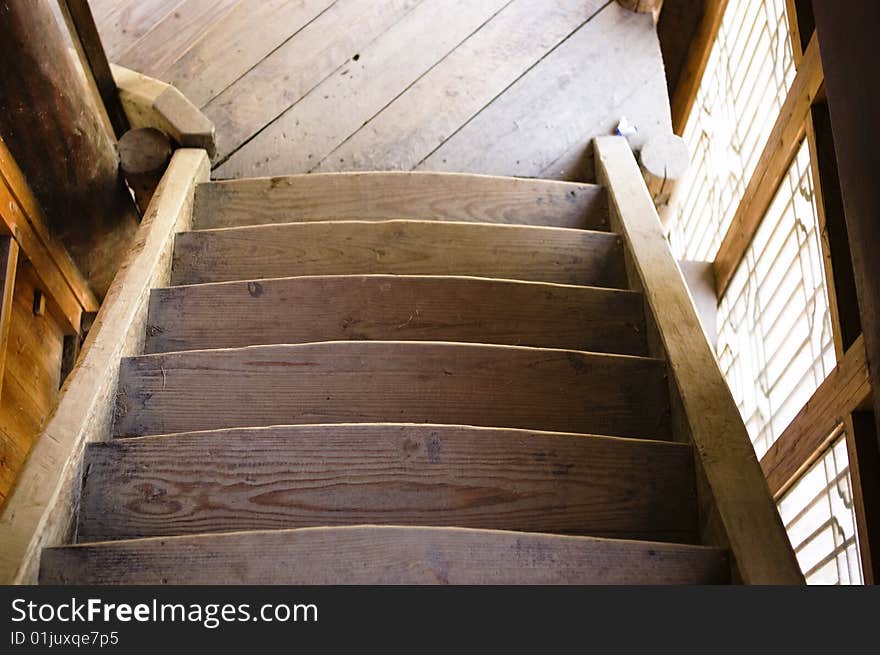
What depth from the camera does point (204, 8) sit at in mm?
3387

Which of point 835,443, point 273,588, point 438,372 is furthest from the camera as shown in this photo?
point 835,443

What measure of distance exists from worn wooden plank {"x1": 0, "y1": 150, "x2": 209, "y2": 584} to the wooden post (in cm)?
128

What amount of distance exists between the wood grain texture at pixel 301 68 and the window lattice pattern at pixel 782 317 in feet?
4.29

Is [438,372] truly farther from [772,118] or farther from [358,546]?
[772,118]

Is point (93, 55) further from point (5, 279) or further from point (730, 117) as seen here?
point (730, 117)

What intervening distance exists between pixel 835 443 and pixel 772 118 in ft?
4.17

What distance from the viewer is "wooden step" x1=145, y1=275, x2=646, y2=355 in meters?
2.33

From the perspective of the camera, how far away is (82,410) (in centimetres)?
192

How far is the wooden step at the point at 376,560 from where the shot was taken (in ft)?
5.30

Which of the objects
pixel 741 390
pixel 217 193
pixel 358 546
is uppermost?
pixel 217 193

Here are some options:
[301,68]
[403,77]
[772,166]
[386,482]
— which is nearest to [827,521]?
[772,166]

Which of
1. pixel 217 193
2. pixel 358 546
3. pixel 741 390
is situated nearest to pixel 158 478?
pixel 358 546

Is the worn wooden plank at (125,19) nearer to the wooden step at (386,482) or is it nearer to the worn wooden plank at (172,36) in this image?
the worn wooden plank at (172,36)

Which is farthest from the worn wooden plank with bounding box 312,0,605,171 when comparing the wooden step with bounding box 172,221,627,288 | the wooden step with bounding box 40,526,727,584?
the wooden step with bounding box 40,526,727,584
